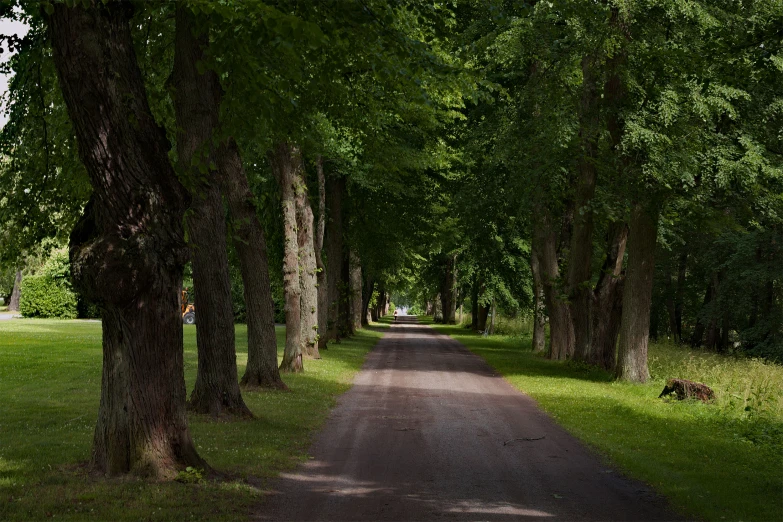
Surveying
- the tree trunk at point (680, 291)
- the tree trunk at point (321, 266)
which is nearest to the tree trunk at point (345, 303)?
the tree trunk at point (321, 266)

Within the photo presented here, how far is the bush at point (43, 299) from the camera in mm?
57406

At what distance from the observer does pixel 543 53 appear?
2333cm

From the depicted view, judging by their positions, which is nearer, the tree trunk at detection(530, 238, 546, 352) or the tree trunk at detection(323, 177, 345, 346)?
the tree trunk at detection(323, 177, 345, 346)

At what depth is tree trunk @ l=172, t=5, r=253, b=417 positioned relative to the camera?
43.7 ft

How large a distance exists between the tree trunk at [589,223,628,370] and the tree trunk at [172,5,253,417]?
50.8 ft

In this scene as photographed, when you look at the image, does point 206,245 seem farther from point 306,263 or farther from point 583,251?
point 583,251

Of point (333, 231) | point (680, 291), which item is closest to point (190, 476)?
point (333, 231)

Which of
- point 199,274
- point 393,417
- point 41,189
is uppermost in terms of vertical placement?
point 41,189

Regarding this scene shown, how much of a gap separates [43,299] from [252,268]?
44689mm

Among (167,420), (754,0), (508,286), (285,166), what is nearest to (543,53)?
(754,0)

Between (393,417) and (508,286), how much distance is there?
1335 inches

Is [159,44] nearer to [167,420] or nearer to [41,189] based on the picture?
[41,189]

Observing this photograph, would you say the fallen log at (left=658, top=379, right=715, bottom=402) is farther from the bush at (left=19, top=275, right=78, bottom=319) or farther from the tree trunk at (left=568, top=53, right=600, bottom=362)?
the bush at (left=19, top=275, right=78, bottom=319)

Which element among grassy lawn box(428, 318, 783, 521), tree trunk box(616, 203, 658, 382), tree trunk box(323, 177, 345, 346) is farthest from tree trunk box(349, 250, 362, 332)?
tree trunk box(616, 203, 658, 382)
